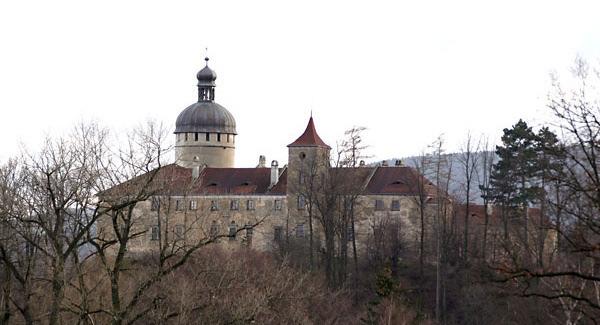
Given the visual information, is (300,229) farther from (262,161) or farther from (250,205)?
(262,161)

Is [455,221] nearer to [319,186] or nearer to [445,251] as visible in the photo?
[445,251]

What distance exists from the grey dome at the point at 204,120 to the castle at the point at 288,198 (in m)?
4.47

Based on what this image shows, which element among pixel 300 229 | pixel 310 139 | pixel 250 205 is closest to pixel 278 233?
pixel 300 229

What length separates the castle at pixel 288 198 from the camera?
60250 mm

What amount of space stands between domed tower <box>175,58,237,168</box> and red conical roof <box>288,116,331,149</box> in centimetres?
1109

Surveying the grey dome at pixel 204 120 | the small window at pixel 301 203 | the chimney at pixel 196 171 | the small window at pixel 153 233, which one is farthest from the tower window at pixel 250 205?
the grey dome at pixel 204 120

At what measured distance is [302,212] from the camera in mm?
64188

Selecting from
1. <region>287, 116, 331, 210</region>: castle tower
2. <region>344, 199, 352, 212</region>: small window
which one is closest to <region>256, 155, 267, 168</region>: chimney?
<region>287, 116, 331, 210</region>: castle tower

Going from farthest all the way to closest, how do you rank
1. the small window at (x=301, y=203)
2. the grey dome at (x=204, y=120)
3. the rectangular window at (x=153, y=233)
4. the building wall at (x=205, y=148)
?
1. the grey dome at (x=204, y=120)
2. the building wall at (x=205, y=148)
3. the small window at (x=301, y=203)
4. the rectangular window at (x=153, y=233)

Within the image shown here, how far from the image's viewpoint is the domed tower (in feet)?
244

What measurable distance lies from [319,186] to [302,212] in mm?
4289

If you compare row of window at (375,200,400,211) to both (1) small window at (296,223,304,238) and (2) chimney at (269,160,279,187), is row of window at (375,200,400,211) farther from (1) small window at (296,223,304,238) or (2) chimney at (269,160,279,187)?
(2) chimney at (269,160,279,187)

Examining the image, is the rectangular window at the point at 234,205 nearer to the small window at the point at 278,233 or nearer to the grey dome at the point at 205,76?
the small window at the point at 278,233

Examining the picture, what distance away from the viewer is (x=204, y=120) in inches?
2945
